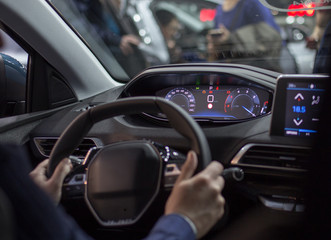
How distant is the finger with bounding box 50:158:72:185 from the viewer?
1489mm

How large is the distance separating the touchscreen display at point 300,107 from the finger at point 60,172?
117 cm

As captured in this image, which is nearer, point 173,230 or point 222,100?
point 173,230

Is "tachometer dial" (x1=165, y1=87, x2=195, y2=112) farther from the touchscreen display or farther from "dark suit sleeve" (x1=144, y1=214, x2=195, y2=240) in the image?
"dark suit sleeve" (x1=144, y1=214, x2=195, y2=240)

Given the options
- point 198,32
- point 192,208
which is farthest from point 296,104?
point 198,32

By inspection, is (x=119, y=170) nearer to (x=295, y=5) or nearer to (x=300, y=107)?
(x=300, y=107)

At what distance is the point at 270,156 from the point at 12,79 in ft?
6.17

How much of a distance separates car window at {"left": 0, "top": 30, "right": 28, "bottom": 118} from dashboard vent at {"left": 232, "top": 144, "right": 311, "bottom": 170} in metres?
1.65

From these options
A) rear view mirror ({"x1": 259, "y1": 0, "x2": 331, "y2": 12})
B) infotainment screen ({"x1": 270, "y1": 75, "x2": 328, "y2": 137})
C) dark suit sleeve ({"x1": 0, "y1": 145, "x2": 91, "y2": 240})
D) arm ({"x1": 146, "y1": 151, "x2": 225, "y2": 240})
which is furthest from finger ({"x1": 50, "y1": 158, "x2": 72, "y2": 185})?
rear view mirror ({"x1": 259, "y1": 0, "x2": 331, "y2": 12})

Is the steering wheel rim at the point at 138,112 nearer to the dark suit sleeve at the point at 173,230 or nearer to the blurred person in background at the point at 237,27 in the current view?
the dark suit sleeve at the point at 173,230

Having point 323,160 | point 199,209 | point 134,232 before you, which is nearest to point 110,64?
point 134,232

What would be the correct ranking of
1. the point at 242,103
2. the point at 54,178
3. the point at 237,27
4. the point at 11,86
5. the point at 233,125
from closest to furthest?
the point at 54,178 → the point at 233,125 → the point at 242,103 → the point at 11,86 → the point at 237,27

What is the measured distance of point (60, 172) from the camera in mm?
1501

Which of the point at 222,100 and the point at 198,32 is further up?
the point at 198,32

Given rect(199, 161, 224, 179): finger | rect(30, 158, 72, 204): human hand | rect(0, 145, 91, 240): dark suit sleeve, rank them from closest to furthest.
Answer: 1. rect(0, 145, 91, 240): dark suit sleeve
2. rect(199, 161, 224, 179): finger
3. rect(30, 158, 72, 204): human hand
